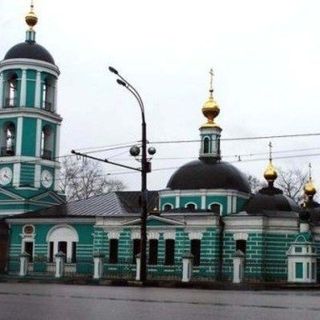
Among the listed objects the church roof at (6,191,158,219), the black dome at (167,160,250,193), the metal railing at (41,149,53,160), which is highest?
the metal railing at (41,149,53,160)

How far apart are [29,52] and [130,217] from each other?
1364 cm

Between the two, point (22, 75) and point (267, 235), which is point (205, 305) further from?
point (22, 75)

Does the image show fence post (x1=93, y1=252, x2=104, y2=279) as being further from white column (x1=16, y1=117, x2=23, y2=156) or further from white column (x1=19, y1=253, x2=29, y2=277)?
white column (x1=16, y1=117, x2=23, y2=156)

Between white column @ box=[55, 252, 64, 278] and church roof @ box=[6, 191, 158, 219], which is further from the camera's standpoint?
church roof @ box=[6, 191, 158, 219]

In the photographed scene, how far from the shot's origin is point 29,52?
162ft

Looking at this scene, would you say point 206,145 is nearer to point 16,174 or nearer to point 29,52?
point 16,174

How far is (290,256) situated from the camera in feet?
136

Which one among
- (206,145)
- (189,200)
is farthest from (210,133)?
(189,200)

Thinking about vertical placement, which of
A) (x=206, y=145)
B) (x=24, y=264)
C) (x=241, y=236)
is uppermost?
(x=206, y=145)

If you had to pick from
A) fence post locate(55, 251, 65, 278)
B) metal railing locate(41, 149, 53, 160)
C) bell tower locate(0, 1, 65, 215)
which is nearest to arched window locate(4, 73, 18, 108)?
bell tower locate(0, 1, 65, 215)

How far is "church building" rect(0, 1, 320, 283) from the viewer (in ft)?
138

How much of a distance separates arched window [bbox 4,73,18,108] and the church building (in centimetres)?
7

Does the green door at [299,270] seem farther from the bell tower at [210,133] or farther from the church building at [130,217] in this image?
the bell tower at [210,133]

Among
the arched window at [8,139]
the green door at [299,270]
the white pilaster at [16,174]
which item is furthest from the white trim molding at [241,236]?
→ the arched window at [8,139]
